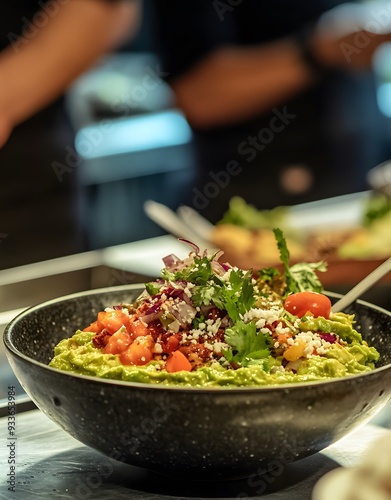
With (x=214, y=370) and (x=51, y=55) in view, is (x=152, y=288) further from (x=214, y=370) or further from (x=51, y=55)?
(x=51, y=55)

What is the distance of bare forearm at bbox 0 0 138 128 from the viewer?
405 centimetres

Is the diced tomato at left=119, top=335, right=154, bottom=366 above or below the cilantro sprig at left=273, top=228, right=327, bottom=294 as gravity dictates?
below

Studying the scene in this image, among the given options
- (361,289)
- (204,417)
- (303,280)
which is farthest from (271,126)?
(204,417)

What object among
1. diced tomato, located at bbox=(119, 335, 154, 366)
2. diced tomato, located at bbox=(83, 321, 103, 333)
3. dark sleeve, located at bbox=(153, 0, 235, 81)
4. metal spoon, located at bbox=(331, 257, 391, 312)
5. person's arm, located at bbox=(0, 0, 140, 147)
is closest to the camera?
diced tomato, located at bbox=(119, 335, 154, 366)

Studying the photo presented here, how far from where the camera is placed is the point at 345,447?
75.4 inches

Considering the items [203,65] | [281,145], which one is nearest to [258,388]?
[203,65]

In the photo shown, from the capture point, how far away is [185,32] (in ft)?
19.2

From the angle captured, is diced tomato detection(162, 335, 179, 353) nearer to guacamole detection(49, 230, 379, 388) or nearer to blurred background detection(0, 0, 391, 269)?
guacamole detection(49, 230, 379, 388)

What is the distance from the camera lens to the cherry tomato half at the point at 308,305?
1.96 m

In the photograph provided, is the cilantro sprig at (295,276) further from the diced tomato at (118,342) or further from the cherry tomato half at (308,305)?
the diced tomato at (118,342)

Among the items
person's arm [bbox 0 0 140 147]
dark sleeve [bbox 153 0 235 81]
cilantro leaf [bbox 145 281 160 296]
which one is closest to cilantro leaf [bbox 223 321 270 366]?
cilantro leaf [bbox 145 281 160 296]

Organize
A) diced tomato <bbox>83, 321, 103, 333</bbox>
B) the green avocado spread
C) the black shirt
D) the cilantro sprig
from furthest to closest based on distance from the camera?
the black shirt
the cilantro sprig
diced tomato <bbox>83, 321, 103, 333</bbox>
the green avocado spread

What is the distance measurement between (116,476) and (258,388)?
40cm

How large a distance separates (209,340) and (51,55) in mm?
2657
